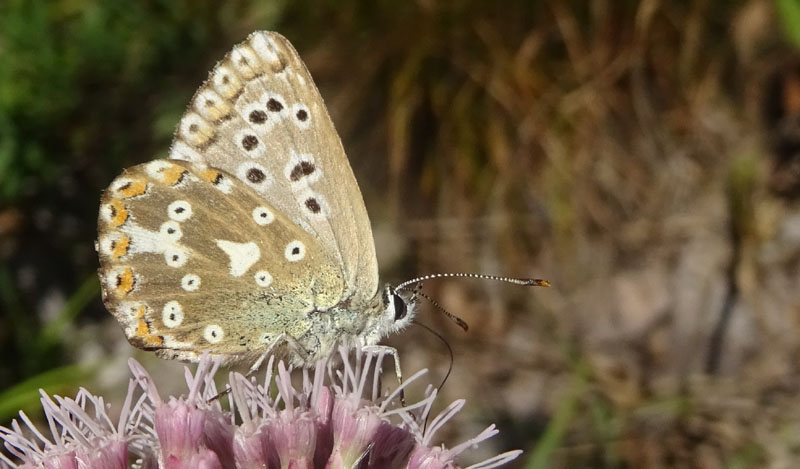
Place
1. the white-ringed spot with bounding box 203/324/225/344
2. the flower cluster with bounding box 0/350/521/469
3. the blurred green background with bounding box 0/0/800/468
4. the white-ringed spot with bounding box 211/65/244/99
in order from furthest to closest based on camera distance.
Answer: the blurred green background with bounding box 0/0/800/468
the white-ringed spot with bounding box 211/65/244/99
the white-ringed spot with bounding box 203/324/225/344
the flower cluster with bounding box 0/350/521/469

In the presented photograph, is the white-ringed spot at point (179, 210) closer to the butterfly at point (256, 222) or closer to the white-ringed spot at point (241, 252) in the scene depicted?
the butterfly at point (256, 222)

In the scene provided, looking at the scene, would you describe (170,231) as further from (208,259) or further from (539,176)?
(539,176)

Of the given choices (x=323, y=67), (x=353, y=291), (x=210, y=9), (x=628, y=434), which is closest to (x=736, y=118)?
(x=628, y=434)

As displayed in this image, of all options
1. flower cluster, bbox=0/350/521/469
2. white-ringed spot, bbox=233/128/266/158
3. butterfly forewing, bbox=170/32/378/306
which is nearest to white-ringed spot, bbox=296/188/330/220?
butterfly forewing, bbox=170/32/378/306

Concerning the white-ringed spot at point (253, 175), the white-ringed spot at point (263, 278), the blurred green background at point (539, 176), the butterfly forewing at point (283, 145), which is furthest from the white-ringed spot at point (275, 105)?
the blurred green background at point (539, 176)

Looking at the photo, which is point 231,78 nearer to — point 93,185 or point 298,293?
point 298,293

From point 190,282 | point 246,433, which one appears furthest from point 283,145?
point 246,433

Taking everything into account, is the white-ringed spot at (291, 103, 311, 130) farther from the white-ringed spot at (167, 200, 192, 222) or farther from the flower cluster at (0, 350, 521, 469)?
the flower cluster at (0, 350, 521, 469)
